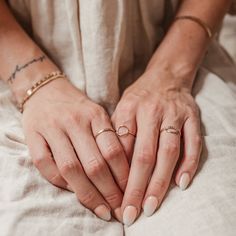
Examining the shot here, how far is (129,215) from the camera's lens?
62cm

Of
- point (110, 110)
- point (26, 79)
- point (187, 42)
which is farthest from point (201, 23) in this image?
point (26, 79)

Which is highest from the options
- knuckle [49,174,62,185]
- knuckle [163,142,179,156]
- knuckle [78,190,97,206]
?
knuckle [49,174,62,185]

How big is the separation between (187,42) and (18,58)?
1.04ft

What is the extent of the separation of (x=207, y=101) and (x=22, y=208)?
1.25ft

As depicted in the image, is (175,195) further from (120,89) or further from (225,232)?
(120,89)

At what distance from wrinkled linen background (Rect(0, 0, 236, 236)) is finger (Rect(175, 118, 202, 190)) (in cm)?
1

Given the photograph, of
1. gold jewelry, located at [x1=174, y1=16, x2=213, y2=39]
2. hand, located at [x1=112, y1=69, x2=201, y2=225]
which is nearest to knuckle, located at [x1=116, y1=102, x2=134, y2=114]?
hand, located at [x1=112, y1=69, x2=201, y2=225]

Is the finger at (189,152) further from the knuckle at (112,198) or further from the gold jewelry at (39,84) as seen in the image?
the gold jewelry at (39,84)

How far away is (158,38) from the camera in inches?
35.1

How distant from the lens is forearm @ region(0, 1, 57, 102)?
74 centimetres

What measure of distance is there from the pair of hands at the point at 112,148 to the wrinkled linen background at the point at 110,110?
0.06ft

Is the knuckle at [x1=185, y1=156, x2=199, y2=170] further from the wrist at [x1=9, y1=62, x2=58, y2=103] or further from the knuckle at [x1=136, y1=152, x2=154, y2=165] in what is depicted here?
the wrist at [x1=9, y1=62, x2=58, y2=103]

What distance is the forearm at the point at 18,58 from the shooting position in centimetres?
74

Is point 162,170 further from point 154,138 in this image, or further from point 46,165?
point 46,165
